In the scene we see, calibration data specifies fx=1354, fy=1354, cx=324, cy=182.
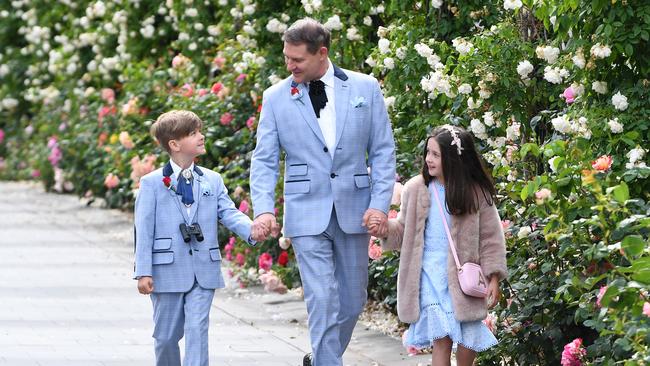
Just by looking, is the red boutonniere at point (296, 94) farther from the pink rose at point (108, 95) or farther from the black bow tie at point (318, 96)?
the pink rose at point (108, 95)

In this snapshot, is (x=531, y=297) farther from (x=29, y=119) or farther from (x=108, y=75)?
(x=29, y=119)

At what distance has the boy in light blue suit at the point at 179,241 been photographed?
541 centimetres

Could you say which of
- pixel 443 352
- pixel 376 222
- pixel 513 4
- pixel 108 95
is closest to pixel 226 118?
pixel 108 95

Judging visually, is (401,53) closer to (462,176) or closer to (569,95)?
(569,95)

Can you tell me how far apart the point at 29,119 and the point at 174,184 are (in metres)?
14.2

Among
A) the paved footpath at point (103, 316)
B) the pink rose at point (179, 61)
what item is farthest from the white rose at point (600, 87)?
the pink rose at point (179, 61)

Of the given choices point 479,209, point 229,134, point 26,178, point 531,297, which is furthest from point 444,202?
point 26,178

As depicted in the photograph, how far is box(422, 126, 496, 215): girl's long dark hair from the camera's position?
5.26m

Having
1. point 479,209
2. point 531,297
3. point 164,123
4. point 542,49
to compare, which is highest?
point 542,49

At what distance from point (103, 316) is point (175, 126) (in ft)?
9.56

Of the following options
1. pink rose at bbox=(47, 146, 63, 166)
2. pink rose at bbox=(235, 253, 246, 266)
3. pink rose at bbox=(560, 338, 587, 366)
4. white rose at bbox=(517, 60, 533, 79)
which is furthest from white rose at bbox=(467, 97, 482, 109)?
pink rose at bbox=(47, 146, 63, 166)

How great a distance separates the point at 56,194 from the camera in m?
16.4

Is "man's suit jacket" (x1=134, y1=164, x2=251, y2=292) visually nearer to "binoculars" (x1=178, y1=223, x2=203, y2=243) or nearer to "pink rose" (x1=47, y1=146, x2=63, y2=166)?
"binoculars" (x1=178, y1=223, x2=203, y2=243)

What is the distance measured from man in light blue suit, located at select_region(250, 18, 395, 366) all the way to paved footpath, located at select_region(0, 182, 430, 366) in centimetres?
112
